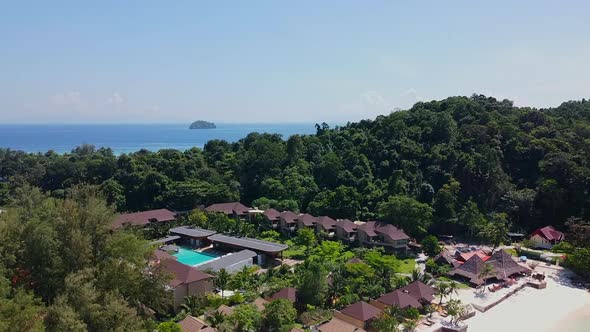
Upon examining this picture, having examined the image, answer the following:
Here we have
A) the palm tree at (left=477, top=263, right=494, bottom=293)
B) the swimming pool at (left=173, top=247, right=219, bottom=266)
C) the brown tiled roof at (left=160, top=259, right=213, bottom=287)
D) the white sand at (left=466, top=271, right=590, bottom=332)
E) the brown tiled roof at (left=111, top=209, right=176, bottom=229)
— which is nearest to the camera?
the white sand at (left=466, top=271, right=590, bottom=332)

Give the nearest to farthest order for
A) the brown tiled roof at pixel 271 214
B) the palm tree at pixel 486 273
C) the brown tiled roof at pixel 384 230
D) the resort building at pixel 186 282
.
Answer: the resort building at pixel 186 282, the palm tree at pixel 486 273, the brown tiled roof at pixel 384 230, the brown tiled roof at pixel 271 214

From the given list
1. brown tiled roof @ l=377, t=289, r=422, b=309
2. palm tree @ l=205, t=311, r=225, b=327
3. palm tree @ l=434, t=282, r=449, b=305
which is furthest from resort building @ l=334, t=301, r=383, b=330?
palm tree @ l=205, t=311, r=225, b=327

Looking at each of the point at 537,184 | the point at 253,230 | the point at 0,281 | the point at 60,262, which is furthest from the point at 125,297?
the point at 537,184

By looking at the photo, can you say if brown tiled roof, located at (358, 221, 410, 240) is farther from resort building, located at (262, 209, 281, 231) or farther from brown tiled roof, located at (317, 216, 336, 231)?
resort building, located at (262, 209, 281, 231)

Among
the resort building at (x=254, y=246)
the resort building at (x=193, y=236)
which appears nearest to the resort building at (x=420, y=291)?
the resort building at (x=254, y=246)

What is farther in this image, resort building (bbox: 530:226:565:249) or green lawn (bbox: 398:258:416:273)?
resort building (bbox: 530:226:565:249)

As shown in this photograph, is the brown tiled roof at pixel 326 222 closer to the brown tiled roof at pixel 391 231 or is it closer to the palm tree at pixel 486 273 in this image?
the brown tiled roof at pixel 391 231

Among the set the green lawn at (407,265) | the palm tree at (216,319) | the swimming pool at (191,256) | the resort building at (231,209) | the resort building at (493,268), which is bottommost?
the swimming pool at (191,256)

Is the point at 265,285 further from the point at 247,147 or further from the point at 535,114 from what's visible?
the point at 535,114
